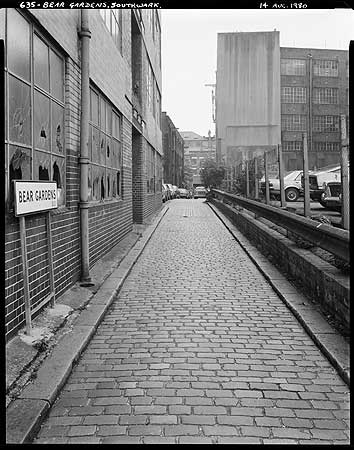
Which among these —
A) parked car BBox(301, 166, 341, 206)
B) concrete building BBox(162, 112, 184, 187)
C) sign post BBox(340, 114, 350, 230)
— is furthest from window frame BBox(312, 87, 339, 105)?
sign post BBox(340, 114, 350, 230)

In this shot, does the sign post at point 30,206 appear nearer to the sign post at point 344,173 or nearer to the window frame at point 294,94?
the sign post at point 344,173

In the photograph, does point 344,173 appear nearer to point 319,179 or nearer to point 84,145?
point 84,145

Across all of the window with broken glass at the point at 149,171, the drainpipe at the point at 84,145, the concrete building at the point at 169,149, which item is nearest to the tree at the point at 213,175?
the window with broken glass at the point at 149,171

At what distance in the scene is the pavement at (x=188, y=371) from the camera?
3.25 m

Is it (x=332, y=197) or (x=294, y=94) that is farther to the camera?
(x=294, y=94)

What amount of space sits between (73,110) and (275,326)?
13.3 ft

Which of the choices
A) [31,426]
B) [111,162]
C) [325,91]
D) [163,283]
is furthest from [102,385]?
[325,91]

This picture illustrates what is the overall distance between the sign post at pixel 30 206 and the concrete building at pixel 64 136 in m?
0.08

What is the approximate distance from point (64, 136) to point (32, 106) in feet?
4.73

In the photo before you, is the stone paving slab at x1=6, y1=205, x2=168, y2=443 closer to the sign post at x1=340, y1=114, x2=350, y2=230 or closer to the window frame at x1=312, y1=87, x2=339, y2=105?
the sign post at x1=340, y1=114, x2=350, y2=230

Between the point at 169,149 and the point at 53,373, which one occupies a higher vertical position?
the point at 169,149

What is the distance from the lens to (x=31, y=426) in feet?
10.2

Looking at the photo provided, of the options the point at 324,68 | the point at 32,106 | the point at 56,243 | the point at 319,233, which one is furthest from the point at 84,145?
the point at 324,68

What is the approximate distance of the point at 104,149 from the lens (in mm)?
9680
